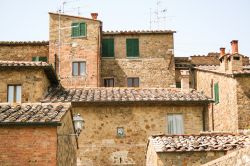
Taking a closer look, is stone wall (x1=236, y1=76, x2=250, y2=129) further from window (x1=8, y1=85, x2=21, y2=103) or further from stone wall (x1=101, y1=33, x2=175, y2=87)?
window (x1=8, y1=85, x2=21, y2=103)

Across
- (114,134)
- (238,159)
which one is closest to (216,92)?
(114,134)

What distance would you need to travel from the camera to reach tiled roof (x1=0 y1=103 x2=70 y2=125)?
12.9 meters

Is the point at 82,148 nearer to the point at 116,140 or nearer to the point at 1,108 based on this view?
the point at 116,140

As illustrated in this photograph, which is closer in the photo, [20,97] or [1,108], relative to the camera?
[1,108]

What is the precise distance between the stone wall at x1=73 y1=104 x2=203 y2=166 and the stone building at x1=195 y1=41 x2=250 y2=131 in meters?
5.82

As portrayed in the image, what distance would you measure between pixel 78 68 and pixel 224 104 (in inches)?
444

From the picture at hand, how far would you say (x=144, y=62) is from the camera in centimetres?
3600

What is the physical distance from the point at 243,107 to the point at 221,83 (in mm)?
3042

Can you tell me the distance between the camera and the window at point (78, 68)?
116ft

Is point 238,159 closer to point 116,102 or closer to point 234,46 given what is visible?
point 116,102

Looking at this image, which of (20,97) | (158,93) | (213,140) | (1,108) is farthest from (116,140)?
(1,108)

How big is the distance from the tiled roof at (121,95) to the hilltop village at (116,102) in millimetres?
51

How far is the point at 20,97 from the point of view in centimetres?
2498

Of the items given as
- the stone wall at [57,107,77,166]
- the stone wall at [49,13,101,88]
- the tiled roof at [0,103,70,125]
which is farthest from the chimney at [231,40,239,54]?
the tiled roof at [0,103,70,125]
